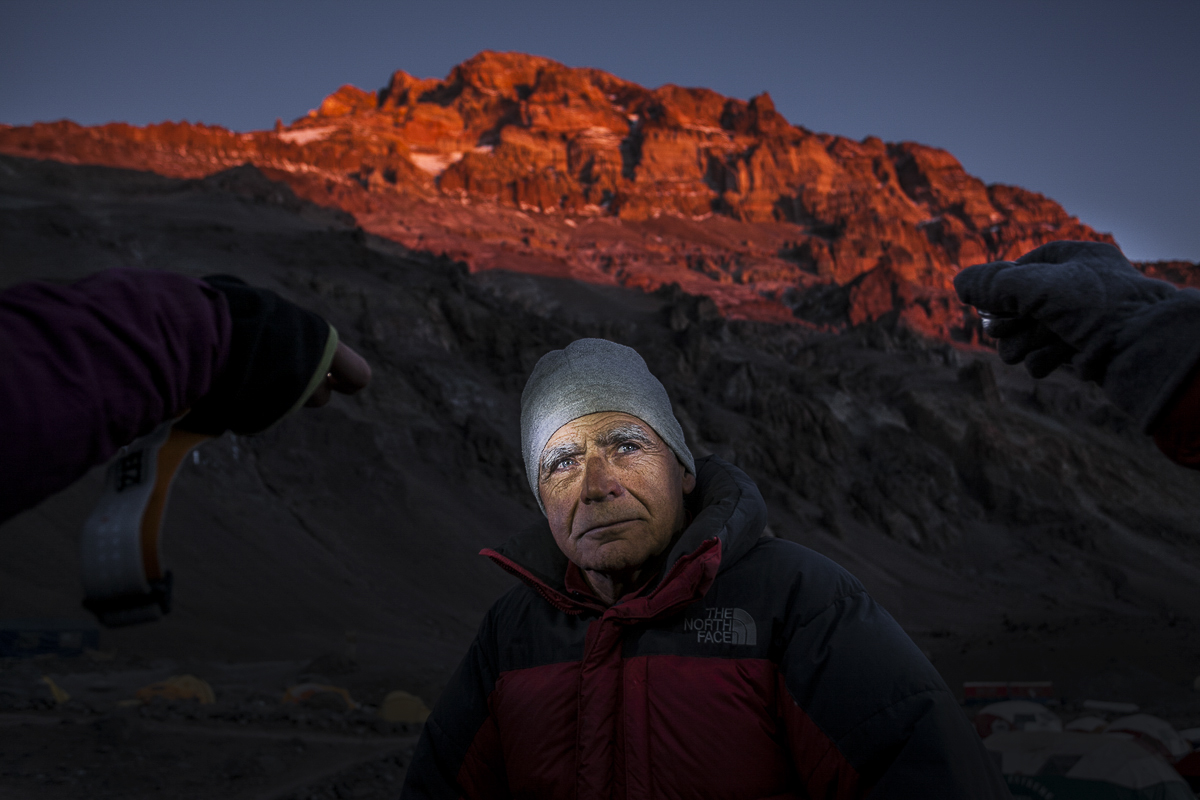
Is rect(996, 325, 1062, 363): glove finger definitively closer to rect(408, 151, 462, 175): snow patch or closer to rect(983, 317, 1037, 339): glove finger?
rect(983, 317, 1037, 339): glove finger

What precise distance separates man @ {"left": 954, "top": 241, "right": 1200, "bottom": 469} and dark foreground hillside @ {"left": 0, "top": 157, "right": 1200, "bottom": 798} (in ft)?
25.4

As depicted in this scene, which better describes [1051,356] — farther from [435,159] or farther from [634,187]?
[435,159]

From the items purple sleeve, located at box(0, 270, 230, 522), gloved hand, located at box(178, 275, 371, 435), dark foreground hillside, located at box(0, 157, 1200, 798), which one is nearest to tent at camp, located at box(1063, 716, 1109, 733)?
dark foreground hillside, located at box(0, 157, 1200, 798)

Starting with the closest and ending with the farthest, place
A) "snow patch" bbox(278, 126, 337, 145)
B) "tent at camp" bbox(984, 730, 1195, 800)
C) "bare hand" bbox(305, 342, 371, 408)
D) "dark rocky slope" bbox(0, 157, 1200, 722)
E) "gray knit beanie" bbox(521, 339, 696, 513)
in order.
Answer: "bare hand" bbox(305, 342, 371, 408) → "gray knit beanie" bbox(521, 339, 696, 513) → "tent at camp" bbox(984, 730, 1195, 800) → "dark rocky slope" bbox(0, 157, 1200, 722) → "snow patch" bbox(278, 126, 337, 145)

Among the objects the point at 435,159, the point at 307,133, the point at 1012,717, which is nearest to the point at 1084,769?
the point at 1012,717

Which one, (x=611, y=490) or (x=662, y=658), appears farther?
(x=611, y=490)

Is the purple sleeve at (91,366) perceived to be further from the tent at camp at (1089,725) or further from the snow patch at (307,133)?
the snow patch at (307,133)

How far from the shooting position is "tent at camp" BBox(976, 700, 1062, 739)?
12359 millimetres

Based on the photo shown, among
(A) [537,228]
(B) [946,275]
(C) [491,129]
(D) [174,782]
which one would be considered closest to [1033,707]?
(D) [174,782]

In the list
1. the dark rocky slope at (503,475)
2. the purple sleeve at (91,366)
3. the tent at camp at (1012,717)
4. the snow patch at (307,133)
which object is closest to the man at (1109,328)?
the purple sleeve at (91,366)

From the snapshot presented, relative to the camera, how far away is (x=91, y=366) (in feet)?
3.80

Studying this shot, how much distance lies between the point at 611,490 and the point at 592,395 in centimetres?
37

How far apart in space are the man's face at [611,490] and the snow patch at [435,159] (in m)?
147

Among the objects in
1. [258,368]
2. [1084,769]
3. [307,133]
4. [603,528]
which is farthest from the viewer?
[307,133]
